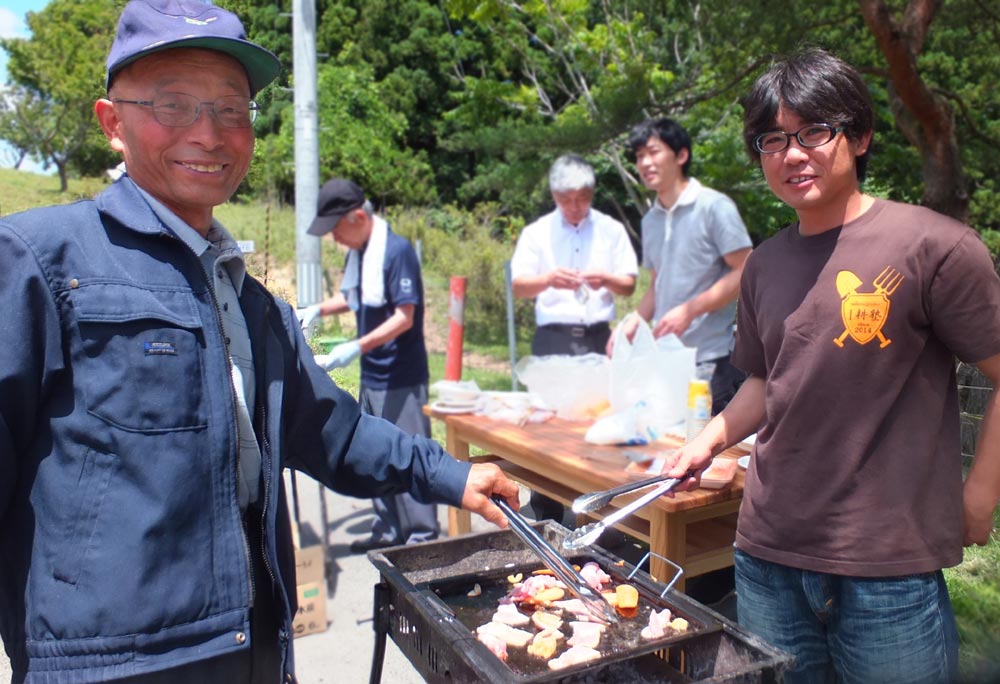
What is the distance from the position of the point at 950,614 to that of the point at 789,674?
35 centimetres

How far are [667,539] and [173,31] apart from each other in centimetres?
177

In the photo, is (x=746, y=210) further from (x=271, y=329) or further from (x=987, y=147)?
(x=271, y=329)

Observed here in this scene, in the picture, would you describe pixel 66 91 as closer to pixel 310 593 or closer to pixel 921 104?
pixel 310 593

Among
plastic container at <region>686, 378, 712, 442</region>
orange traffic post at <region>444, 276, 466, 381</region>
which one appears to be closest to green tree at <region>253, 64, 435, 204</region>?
orange traffic post at <region>444, 276, 466, 381</region>

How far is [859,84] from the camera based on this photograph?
1.59 meters

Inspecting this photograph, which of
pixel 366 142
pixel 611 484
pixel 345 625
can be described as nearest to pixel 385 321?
pixel 345 625

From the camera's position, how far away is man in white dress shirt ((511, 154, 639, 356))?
158 inches

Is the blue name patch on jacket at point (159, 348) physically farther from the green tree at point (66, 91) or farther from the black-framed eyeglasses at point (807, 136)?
the black-framed eyeglasses at point (807, 136)

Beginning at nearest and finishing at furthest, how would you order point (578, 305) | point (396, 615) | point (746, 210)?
point (396, 615)
point (578, 305)
point (746, 210)

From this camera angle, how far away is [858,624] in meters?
1.53

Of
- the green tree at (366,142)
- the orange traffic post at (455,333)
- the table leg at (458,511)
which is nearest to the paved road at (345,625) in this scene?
the table leg at (458,511)

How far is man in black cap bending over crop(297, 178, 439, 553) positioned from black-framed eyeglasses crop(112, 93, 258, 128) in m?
2.43

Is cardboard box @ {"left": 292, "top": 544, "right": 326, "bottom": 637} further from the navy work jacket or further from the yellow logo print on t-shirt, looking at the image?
the yellow logo print on t-shirt

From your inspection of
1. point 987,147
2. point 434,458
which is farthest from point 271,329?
point 987,147
